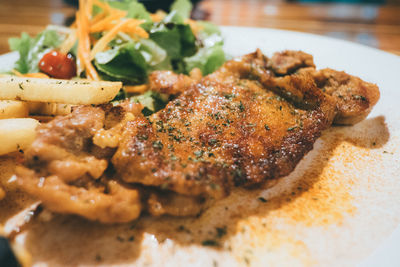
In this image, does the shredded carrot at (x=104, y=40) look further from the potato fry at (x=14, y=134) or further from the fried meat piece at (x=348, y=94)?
the fried meat piece at (x=348, y=94)

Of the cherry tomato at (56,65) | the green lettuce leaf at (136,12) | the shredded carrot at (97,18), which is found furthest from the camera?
the green lettuce leaf at (136,12)

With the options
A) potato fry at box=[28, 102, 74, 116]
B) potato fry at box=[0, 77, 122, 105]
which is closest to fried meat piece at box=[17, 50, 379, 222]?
potato fry at box=[0, 77, 122, 105]

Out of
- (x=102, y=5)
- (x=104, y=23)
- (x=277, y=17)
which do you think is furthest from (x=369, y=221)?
(x=277, y=17)

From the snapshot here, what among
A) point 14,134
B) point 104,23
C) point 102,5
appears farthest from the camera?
point 102,5

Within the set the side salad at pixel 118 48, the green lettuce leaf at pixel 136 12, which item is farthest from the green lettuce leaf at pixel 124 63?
the green lettuce leaf at pixel 136 12

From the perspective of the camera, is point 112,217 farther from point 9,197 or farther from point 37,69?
point 37,69

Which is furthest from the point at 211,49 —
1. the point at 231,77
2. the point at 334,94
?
the point at 334,94

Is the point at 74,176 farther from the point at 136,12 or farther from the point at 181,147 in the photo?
the point at 136,12
